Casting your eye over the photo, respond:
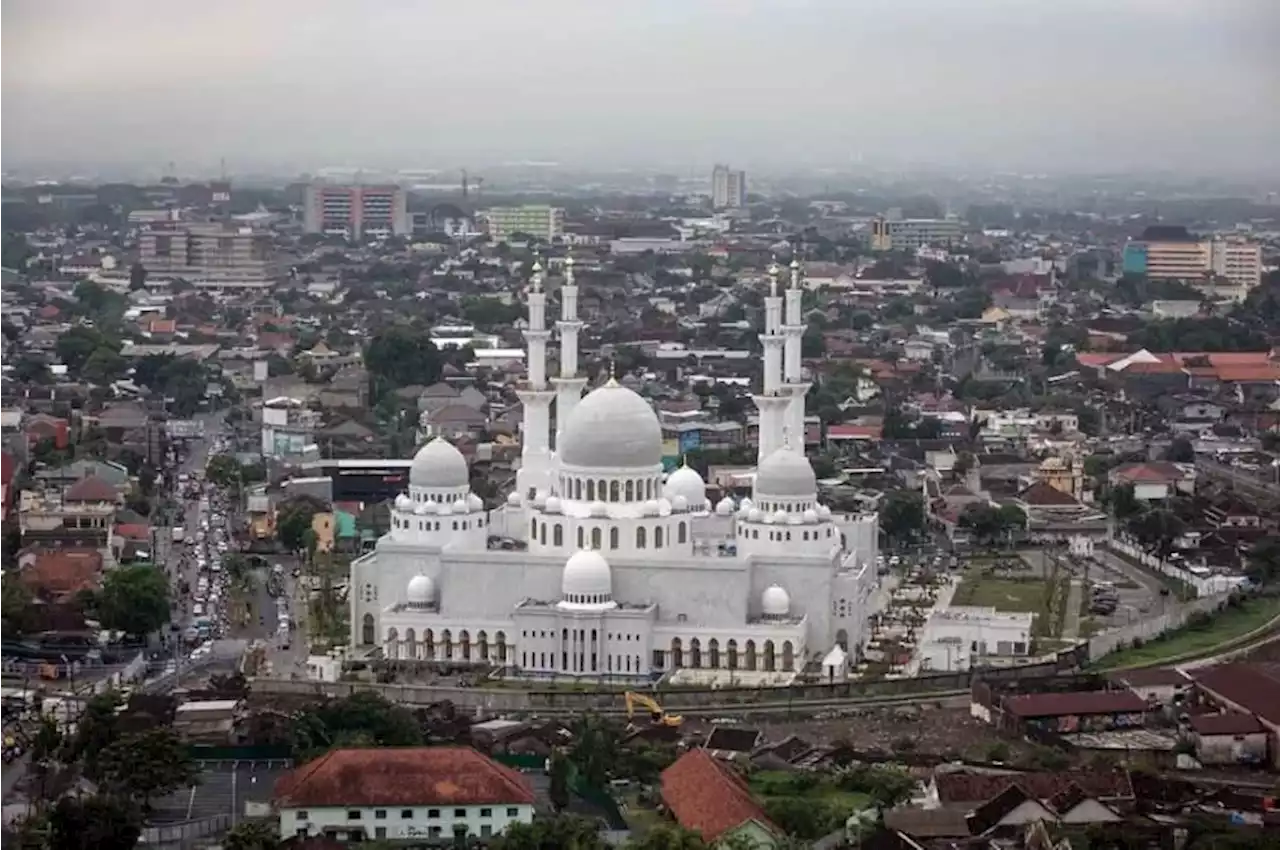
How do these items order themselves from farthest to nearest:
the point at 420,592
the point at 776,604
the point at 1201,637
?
the point at 1201,637
the point at 420,592
the point at 776,604

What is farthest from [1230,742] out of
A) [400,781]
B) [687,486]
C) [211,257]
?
[211,257]

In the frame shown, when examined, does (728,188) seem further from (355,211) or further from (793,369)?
(793,369)

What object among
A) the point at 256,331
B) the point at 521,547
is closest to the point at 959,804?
the point at 521,547

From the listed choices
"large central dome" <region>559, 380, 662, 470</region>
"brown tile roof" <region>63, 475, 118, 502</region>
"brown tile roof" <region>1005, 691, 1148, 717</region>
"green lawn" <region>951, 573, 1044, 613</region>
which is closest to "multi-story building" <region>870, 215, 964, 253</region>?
"brown tile roof" <region>63, 475, 118, 502</region>

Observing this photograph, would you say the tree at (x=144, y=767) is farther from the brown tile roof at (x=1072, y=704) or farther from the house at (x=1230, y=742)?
the house at (x=1230, y=742)

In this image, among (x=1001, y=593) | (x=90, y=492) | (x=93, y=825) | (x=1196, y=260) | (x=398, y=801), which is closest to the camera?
(x=93, y=825)

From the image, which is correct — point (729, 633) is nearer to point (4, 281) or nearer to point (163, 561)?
point (163, 561)

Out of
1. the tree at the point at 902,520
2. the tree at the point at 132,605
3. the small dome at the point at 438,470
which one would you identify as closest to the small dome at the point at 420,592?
the small dome at the point at 438,470
